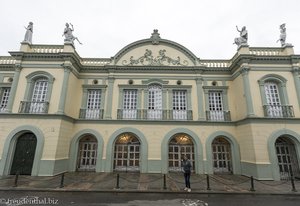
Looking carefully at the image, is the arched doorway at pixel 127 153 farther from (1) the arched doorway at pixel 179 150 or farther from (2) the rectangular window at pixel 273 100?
(2) the rectangular window at pixel 273 100

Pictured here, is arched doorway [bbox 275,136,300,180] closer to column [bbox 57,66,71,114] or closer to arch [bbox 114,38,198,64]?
arch [bbox 114,38,198,64]

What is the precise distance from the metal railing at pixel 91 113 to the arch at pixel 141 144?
2120mm

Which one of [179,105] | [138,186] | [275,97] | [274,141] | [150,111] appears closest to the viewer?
[138,186]

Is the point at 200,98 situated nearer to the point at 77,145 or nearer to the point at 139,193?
the point at 139,193

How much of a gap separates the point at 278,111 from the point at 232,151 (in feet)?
14.8

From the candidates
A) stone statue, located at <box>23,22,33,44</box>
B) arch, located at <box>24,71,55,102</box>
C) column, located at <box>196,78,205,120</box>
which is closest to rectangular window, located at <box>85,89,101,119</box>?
arch, located at <box>24,71,55,102</box>

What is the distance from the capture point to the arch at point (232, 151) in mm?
12500

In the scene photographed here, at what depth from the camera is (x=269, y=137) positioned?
37.0ft

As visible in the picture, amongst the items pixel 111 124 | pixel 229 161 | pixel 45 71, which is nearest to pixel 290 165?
pixel 229 161

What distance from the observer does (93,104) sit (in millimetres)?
14125

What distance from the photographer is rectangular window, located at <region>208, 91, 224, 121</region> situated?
1360 centimetres

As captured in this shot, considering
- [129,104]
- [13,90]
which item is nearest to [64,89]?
[13,90]

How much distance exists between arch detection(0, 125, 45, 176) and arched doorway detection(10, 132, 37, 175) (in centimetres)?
24

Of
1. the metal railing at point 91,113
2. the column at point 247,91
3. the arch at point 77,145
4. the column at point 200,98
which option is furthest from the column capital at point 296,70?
the arch at point 77,145
